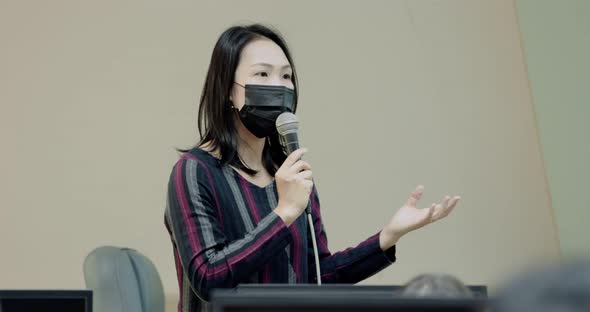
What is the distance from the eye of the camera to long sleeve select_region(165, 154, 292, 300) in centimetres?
154

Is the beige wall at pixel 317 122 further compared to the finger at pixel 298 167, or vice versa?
the beige wall at pixel 317 122

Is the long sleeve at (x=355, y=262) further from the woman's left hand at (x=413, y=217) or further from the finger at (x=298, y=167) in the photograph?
the finger at (x=298, y=167)

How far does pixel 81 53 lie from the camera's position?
9.59ft

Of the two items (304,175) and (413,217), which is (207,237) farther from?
(413,217)

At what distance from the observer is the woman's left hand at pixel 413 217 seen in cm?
170

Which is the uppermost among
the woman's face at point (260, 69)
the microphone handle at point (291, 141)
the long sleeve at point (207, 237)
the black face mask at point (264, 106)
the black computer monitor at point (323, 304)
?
the woman's face at point (260, 69)

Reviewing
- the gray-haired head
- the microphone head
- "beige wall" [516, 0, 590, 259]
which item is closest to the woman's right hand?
the microphone head

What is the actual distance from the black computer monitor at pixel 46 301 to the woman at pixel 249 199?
0.65 feet

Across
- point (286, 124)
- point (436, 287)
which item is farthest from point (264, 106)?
point (436, 287)

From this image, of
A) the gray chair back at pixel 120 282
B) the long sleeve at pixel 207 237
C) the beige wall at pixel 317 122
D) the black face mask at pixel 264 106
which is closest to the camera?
the long sleeve at pixel 207 237

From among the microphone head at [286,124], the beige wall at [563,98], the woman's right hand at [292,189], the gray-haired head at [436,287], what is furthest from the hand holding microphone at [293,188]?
the beige wall at [563,98]

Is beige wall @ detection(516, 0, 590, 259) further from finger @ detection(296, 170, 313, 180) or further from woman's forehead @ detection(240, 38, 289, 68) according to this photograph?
finger @ detection(296, 170, 313, 180)

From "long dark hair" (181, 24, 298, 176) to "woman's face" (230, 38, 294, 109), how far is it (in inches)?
0.6

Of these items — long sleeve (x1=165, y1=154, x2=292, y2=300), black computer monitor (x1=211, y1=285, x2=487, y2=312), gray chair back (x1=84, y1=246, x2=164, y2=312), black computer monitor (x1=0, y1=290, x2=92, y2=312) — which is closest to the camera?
black computer monitor (x1=211, y1=285, x2=487, y2=312)
